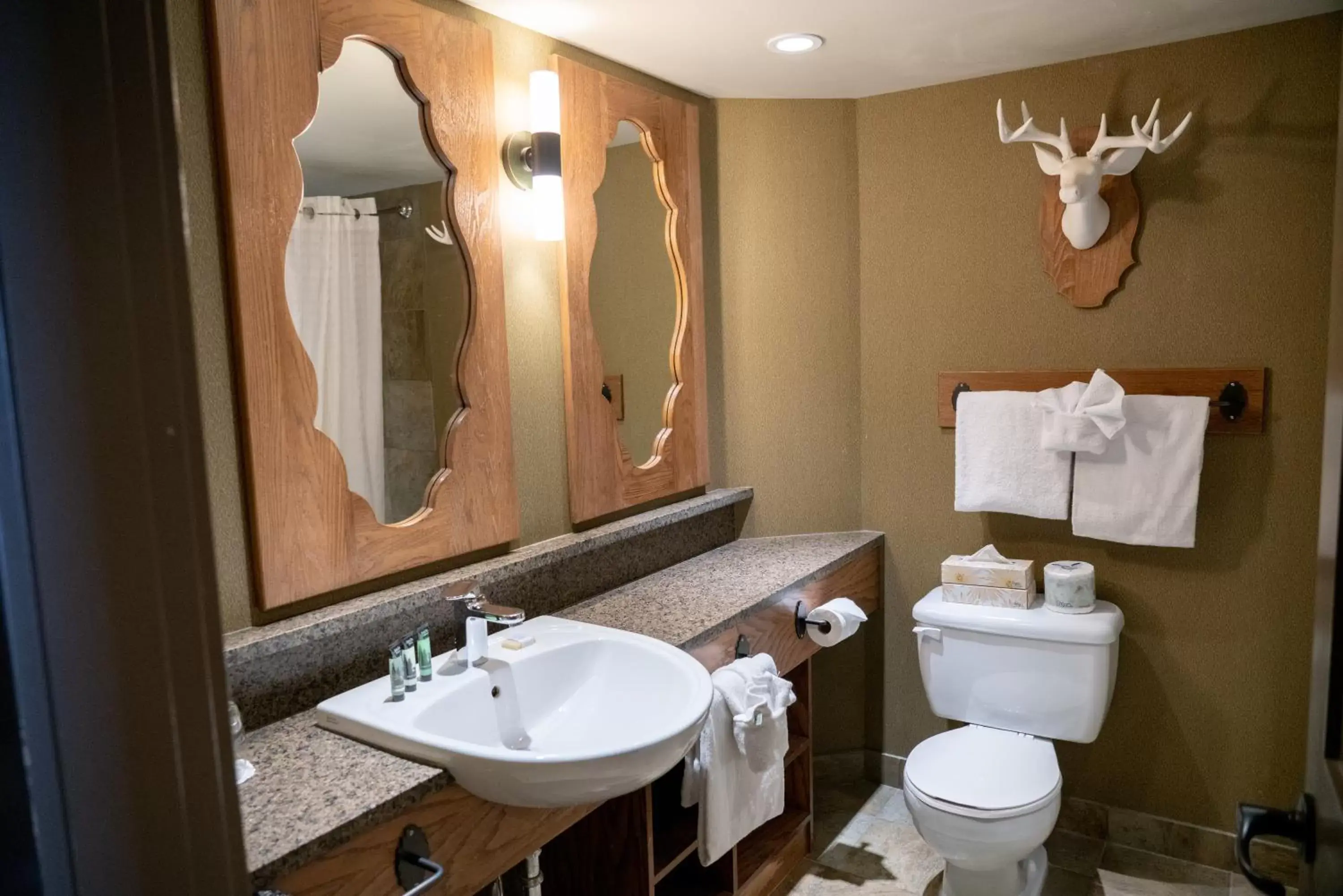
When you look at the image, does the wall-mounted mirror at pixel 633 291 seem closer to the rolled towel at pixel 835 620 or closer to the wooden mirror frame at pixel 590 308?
the wooden mirror frame at pixel 590 308

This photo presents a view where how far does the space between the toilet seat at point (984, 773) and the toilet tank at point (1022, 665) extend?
0.06 meters

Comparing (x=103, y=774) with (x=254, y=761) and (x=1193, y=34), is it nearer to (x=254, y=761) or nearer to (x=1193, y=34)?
(x=254, y=761)

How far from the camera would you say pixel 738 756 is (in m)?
1.82

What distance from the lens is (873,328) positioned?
2672 millimetres

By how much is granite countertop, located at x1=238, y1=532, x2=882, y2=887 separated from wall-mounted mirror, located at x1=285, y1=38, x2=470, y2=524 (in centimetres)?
46

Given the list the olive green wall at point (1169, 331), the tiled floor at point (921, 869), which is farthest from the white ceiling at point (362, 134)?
the tiled floor at point (921, 869)

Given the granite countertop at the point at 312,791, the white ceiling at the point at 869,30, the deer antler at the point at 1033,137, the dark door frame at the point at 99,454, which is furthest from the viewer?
the deer antler at the point at 1033,137

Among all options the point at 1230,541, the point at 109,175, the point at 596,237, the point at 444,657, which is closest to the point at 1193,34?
the point at 1230,541

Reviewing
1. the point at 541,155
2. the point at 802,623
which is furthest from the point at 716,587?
the point at 541,155

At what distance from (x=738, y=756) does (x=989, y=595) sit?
92cm

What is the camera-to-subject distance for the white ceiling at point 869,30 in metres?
1.88

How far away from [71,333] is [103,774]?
0.22 meters

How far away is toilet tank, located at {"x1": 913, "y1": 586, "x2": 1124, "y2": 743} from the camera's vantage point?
2.20 meters

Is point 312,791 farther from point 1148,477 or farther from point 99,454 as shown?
point 1148,477
